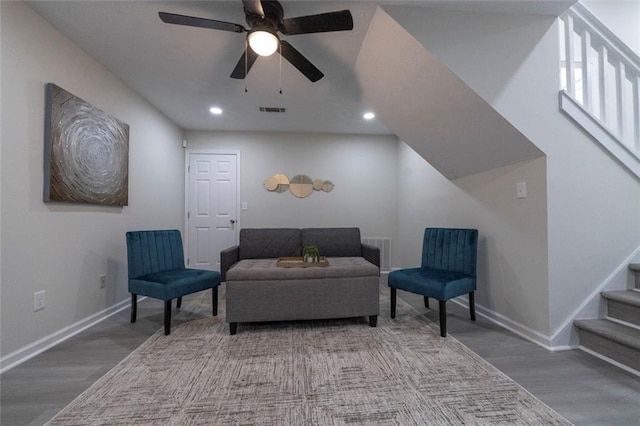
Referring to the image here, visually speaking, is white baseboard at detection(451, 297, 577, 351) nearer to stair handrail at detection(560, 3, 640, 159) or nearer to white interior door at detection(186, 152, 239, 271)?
stair handrail at detection(560, 3, 640, 159)

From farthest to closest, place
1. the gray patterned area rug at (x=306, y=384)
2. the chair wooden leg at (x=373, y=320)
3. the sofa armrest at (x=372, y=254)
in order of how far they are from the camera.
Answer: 1. the sofa armrest at (x=372, y=254)
2. the chair wooden leg at (x=373, y=320)
3. the gray patterned area rug at (x=306, y=384)

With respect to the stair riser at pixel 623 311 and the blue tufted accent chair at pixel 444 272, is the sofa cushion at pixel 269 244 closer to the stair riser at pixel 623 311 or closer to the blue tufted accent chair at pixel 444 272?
the blue tufted accent chair at pixel 444 272

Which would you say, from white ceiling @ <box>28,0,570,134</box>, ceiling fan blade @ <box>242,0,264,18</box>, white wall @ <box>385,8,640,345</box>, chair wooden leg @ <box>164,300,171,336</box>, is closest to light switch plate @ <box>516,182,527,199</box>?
white wall @ <box>385,8,640,345</box>

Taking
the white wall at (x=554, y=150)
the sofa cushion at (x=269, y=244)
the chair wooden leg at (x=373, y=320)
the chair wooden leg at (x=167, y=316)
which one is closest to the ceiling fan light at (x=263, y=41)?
the white wall at (x=554, y=150)

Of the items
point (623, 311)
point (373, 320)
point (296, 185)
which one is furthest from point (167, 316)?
point (623, 311)

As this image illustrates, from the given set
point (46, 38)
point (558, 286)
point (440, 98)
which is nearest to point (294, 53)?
point (440, 98)

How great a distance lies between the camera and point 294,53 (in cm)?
196

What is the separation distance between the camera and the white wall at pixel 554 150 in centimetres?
204

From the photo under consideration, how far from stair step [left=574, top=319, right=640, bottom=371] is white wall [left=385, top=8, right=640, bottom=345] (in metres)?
0.15

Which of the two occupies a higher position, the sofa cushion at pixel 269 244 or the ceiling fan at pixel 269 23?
the ceiling fan at pixel 269 23

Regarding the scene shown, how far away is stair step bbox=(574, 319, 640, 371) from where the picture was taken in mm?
1724

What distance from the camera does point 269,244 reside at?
12.1 ft

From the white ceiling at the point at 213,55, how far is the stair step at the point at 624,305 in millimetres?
2177

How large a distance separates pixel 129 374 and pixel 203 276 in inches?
39.1
